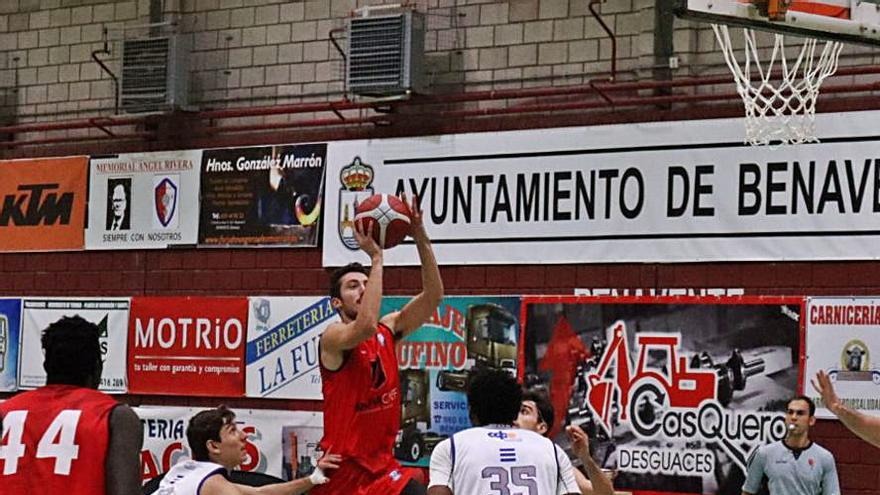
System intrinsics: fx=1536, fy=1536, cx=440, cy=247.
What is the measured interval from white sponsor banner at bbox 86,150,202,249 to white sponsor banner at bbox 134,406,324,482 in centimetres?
175

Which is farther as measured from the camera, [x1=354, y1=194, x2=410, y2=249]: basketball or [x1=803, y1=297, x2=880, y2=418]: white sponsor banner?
[x1=803, y1=297, x2=880, y2=418]: white sponsor banner

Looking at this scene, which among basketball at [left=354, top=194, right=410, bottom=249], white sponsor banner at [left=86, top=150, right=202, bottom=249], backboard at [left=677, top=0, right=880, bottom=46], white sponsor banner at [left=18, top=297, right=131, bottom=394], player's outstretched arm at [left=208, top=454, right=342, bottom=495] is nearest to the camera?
player's outstretched arm at [left=208, top=454, right=342, bottom=495]

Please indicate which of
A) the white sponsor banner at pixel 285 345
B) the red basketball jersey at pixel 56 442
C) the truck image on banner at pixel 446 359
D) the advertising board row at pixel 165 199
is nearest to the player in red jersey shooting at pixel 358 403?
the red basketball jersey at pixel 56 442

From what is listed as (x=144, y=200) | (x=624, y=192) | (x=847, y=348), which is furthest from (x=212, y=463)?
(x=144, y=200)

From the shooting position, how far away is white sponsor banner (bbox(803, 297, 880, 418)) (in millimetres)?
11438

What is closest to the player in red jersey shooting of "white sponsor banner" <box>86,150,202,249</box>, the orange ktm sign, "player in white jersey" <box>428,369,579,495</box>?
"player in white jersey" <box>428,369,579,495</box>

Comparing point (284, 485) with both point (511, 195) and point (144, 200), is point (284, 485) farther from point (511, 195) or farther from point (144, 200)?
point (144, 200)

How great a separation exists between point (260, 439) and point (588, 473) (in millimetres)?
7482

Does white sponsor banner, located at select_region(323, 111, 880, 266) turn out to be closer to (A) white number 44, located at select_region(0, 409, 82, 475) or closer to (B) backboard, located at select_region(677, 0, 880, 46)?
(B) backboard, located at select_region(677, 0, 880, 46)

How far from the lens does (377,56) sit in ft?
45.3

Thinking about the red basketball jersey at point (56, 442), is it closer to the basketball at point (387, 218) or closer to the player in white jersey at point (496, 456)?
the player in white jersey at point (496, 456)

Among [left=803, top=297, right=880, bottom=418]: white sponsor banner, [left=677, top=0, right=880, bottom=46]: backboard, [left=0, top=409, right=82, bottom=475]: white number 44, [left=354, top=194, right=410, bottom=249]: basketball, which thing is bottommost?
[left=0, top=409, right=82, bottom=475]: white number 44

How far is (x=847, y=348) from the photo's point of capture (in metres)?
11.5

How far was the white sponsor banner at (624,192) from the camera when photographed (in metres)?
11.7
